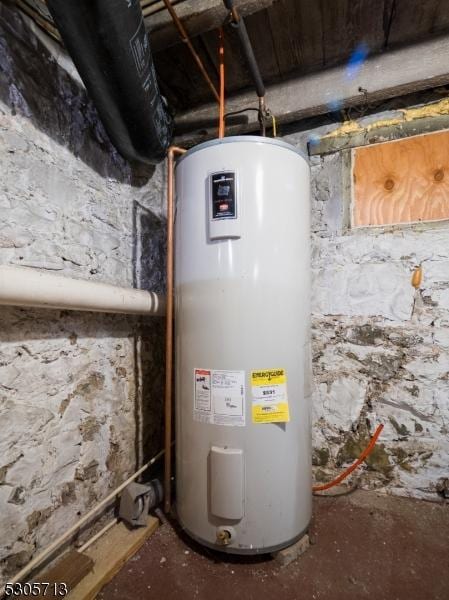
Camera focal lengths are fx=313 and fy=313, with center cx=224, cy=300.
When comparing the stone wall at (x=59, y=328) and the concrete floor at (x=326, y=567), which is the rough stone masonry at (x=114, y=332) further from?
the concrete floor at (x=326, y=567)

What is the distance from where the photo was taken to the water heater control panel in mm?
1072

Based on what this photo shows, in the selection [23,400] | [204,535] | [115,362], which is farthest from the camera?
[115,362]

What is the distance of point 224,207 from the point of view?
1.08 metres

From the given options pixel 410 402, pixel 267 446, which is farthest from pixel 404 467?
pixel 267 446

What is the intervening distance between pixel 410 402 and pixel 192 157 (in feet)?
4.53

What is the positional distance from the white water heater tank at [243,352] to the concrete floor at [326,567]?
0.29 feet

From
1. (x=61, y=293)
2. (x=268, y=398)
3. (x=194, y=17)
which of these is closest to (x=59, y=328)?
(x=61, y=293)

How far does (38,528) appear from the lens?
99 cm

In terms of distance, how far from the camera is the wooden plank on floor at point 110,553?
38.1 inches

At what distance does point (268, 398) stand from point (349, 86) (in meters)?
1.44

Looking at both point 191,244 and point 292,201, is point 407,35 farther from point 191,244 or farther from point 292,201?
point 191,244

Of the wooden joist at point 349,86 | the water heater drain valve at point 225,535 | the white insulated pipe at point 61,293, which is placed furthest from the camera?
the wooden joist at point 349,86

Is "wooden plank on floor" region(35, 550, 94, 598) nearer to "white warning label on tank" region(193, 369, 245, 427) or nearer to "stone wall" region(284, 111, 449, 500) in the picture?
"white warning label on tank" region(193, 369, 245, 427)

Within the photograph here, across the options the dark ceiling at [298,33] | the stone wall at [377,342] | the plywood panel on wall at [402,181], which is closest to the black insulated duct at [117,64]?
the dark ceiling at [298,33]
